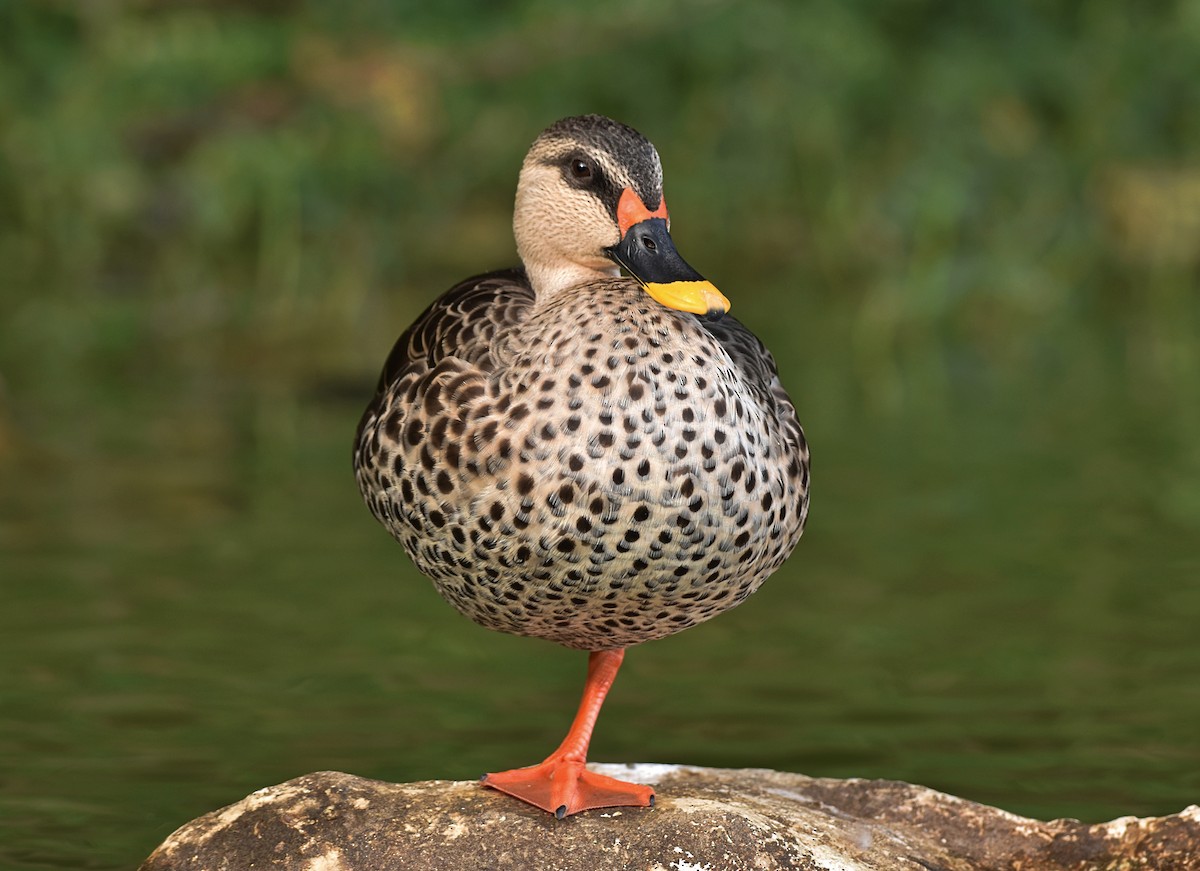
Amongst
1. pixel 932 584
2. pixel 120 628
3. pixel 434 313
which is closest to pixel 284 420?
pixel 120 628

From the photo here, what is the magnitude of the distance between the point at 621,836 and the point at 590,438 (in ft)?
3.57

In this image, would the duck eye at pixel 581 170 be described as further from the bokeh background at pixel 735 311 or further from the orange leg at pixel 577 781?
the bokeh background at pixel 735 311

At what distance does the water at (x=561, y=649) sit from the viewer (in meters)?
6.30

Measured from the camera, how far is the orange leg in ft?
15.6

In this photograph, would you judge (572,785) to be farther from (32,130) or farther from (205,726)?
(32,130)

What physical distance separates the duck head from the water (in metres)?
2.18

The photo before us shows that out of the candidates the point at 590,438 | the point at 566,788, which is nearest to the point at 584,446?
the point at 590,438

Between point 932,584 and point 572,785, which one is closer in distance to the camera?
point 572,785

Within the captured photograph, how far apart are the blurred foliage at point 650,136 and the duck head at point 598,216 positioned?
8591 millimetres

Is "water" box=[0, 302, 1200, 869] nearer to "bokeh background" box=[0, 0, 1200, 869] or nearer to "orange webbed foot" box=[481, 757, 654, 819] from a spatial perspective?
"bokeh background" box=[0, 0, 1200, 869]

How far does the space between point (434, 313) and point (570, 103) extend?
10.1 meters

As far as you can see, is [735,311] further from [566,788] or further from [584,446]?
[584,446]

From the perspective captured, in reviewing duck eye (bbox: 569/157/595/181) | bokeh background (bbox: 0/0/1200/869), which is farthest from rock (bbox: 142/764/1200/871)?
duck eye (bbox: 569/157/595/181)

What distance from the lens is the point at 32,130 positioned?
46.1ft
